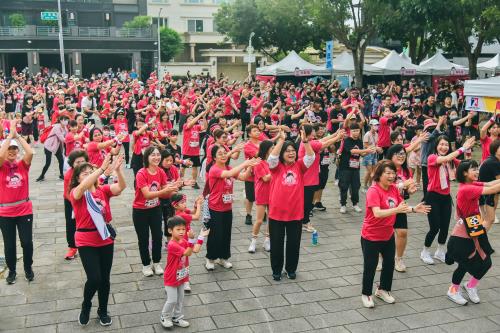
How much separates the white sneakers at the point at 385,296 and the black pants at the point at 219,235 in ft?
6.61

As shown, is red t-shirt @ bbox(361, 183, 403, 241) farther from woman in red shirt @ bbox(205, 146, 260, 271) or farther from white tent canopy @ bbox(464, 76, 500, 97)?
white tent canopy @ bbox(464, 76, 500, 97)

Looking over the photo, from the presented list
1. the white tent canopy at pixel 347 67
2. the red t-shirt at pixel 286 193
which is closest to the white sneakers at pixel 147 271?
the red t-shirt at pixel 286 193

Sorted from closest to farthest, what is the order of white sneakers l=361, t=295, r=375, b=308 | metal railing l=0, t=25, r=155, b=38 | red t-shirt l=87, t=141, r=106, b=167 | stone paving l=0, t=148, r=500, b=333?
1. stone paving l=0, t=148, r=500, b=333
2. white sneakers l=361, t=295, r=375, b=308
3. red t-shirt l=87, t=141, r=106, b=167
4. metal railing l=0, t=25, r=155, b=38

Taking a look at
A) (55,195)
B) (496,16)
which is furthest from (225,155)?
(496,16)

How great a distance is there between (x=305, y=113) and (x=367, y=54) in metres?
27.0

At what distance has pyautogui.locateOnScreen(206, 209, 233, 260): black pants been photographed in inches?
277

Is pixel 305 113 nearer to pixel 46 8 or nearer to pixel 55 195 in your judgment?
pixel 55 195

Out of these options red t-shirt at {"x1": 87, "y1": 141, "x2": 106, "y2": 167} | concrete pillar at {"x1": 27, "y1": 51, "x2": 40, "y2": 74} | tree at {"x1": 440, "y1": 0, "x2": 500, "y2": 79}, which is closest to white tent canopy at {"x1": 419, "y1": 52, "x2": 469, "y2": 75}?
tree at {"x1": 440, "y1": 0, "x2": 500, "y2": 79}

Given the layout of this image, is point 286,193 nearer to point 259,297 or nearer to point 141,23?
point 259,297

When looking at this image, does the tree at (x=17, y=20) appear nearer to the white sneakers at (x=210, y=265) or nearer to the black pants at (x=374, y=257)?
the white sneakers at (x=210, y=265)

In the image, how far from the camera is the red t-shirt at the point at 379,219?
5.79 m

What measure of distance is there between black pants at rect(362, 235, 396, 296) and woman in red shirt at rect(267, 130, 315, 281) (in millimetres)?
927

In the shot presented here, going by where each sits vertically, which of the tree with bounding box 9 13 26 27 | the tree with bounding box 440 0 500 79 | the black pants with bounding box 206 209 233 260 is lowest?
the black pants with bounding box 206 209 233 260

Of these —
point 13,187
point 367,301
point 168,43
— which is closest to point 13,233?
point 13,187
